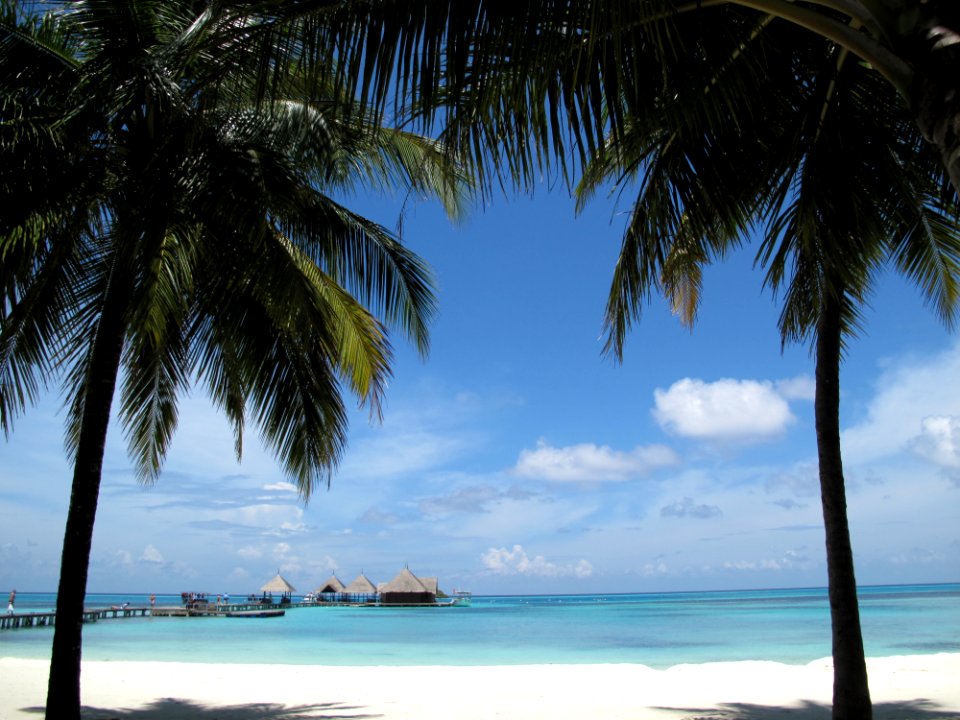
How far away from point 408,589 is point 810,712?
134 ft

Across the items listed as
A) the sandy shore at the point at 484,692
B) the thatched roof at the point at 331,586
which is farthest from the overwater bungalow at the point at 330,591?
the sandy shore at the point at 484,692

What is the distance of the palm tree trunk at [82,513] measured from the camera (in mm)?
5223

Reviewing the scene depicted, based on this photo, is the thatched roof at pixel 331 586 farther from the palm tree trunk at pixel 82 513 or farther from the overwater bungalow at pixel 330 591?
the palm tree trunk at pixel 82 513

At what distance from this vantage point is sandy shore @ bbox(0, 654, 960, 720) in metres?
8.35

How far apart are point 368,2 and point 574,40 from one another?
2.56ft

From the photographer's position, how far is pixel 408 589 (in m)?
47.0

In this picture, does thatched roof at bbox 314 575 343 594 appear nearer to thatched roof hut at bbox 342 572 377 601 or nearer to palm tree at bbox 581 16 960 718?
thatched roof hut at bbox 342 572 377 601

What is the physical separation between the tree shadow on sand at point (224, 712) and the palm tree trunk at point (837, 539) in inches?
188

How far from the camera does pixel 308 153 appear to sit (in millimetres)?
6289

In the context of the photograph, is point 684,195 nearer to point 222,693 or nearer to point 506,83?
point 506,83

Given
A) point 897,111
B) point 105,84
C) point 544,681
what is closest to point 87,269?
point 105,84

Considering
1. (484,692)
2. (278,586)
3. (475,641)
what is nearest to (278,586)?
(278,586)

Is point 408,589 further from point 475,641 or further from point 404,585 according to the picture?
point 475,641

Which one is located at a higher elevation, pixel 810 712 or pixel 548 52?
pixel 548 52
